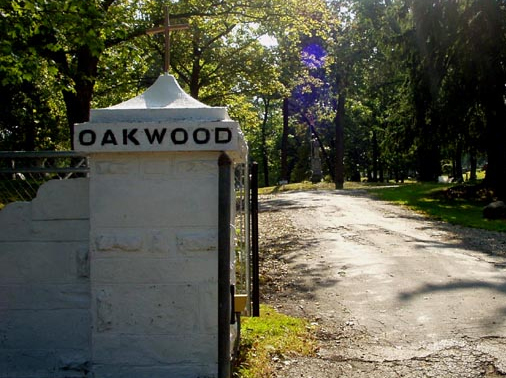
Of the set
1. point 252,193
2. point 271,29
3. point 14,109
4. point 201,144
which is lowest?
point 252,193

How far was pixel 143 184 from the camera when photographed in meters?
4.29

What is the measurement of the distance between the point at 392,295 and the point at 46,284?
528 centimetres

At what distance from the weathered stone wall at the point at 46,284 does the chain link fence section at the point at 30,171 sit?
0.23 meters

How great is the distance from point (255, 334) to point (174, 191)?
2401 millimetres

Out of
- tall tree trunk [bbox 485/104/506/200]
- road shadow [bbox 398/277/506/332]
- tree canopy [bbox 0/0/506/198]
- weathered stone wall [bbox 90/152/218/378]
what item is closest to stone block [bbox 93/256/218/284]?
weathered stone wall [bbox 90/152/218/378]

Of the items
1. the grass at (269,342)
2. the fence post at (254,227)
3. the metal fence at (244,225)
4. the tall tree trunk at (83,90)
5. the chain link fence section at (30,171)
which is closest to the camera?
the chain link fence section at (30,171)

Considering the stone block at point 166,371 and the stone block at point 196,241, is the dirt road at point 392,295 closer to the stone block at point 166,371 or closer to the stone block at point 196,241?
the stone block at point 166,371

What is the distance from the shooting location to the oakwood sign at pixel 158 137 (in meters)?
4.16

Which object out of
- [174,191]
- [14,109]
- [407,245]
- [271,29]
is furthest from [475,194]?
[174,191]

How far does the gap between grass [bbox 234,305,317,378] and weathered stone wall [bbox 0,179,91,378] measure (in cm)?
132

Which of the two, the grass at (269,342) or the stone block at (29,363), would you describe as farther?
the grass at (269,342)

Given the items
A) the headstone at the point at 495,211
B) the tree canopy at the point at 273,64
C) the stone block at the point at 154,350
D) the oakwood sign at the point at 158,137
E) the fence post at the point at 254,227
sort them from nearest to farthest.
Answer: the oakwood sign at the point at 158,137 → the stone block at the point at 154,350 → the fence post at the point at 254,227 → the tree canopy at the point at 273,64 → the headstone at the point at 495,211

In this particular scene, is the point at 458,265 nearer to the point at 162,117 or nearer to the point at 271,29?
the point at 162,117

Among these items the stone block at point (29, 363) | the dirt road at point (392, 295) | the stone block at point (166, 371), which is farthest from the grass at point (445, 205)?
the stone block at point (29, 363)
